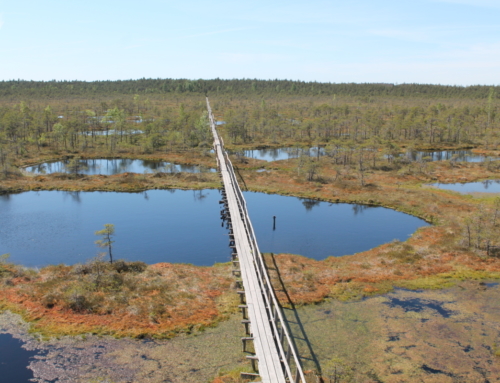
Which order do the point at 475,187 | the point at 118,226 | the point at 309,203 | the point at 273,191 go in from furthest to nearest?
1. the point at 475,187
2. the point at 273,191
3. the point at 309,203
4. the point at 118,226

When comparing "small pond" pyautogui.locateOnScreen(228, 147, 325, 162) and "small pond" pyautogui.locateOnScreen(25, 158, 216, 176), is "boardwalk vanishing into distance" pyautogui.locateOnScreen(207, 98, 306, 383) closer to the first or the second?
"small pond" pyautogui.locateOnScreen(25, 158, 216, 176)

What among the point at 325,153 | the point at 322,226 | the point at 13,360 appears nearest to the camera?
the point at 13,360

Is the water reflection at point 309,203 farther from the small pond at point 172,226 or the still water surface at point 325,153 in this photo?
the still water surface at point 325,153

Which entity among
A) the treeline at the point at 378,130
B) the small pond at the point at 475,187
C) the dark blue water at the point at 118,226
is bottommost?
the dark blue water at the point at 118,226

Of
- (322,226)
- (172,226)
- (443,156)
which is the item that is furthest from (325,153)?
(172,226)

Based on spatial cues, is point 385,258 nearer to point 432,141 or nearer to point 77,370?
point 77,370

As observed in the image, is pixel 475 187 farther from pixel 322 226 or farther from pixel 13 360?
pixel 13 360

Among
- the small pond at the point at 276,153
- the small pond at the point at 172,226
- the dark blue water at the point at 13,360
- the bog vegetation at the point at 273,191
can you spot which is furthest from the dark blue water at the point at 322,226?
the small pond at the point at 276,153
